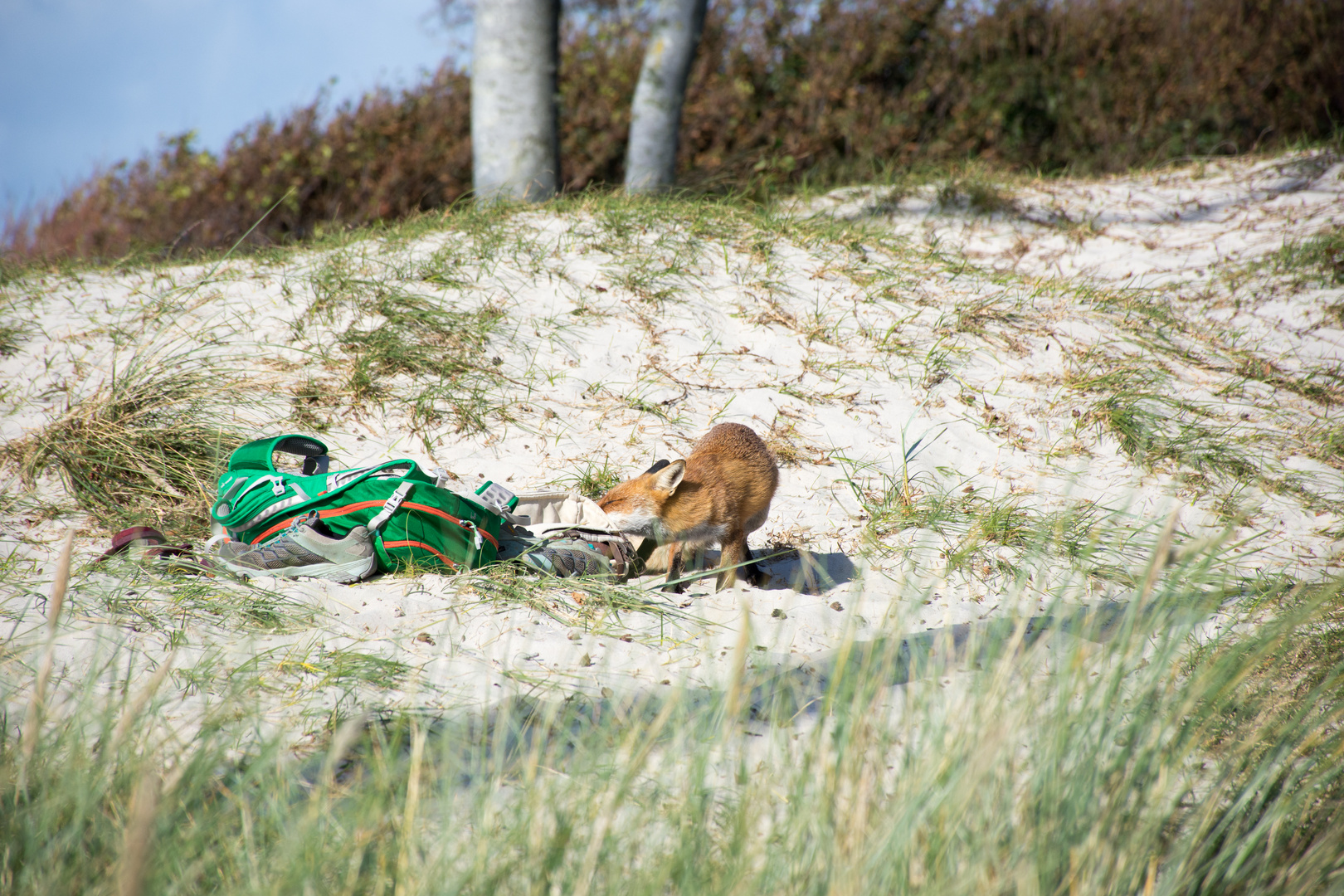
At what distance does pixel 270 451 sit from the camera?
358 cm

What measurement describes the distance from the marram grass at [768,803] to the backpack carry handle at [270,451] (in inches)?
65.5

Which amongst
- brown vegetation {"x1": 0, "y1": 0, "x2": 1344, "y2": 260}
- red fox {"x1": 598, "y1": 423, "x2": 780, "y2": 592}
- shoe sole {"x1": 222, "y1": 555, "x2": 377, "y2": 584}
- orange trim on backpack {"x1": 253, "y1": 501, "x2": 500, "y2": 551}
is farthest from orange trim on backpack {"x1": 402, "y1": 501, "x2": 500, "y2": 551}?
brown vegetation {"x1": 0, "y1": 0, "x2": 1344, "y2": 260}

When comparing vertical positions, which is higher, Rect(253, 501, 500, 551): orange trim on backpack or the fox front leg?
Rect(253, 501, 500, 551): orange trim on backpack

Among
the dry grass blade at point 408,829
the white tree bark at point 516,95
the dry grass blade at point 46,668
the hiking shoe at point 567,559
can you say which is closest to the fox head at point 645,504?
the hiking shoe at point 567,559

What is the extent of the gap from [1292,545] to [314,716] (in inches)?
172

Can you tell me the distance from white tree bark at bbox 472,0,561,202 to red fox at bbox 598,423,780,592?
4266 millimetres

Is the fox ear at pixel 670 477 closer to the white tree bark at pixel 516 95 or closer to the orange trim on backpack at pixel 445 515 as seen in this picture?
the orange trim on backpack at pixel 445 515

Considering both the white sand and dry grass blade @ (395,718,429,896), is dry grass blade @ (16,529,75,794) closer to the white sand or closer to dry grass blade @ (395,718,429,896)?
the white sand

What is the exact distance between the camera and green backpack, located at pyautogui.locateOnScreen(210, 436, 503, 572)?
3.18 metres

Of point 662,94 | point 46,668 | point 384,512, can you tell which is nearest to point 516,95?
point 662,94

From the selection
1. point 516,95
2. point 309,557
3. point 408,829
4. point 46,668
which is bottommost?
point 408,829

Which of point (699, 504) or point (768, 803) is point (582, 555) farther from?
point (768, 803)

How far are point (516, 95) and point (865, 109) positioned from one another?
3973 millimetres

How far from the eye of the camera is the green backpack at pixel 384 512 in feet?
10.4
